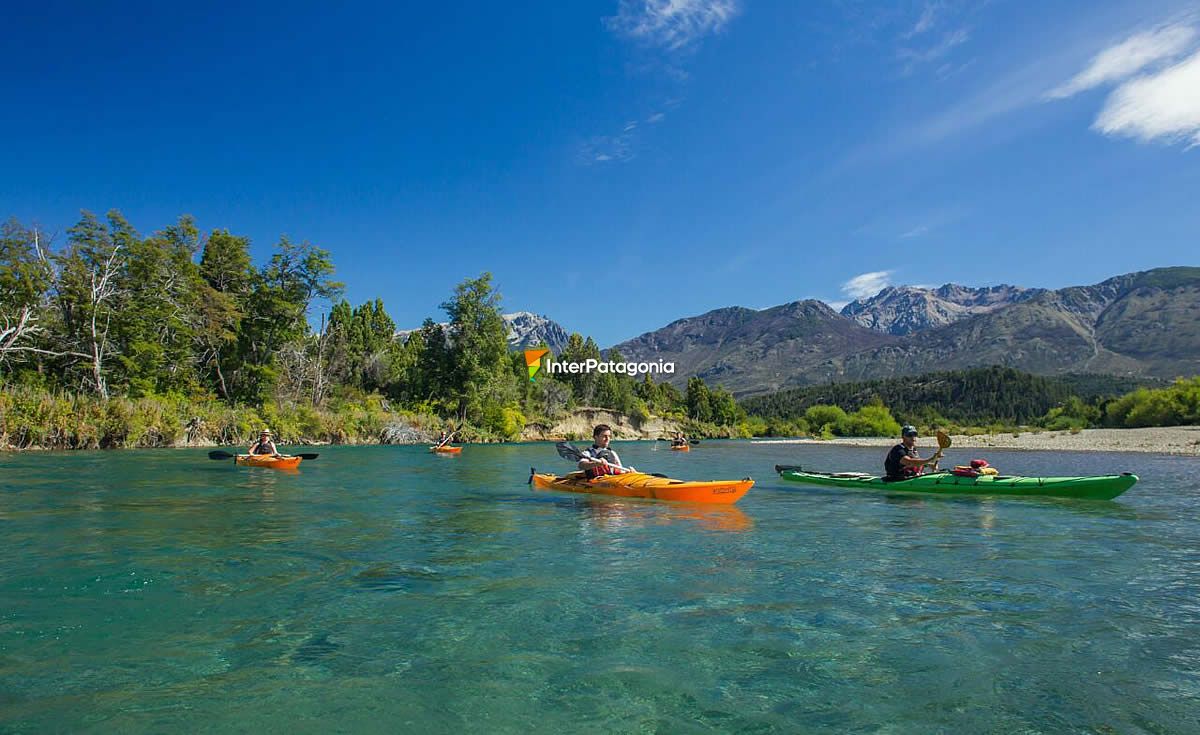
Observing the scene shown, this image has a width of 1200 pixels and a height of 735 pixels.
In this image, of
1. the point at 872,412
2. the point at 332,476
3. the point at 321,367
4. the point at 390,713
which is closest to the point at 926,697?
→ the point at 390,713

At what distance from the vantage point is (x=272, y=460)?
22.1 meters

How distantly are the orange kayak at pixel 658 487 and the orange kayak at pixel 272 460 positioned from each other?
444 inches

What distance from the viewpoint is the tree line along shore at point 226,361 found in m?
34.3

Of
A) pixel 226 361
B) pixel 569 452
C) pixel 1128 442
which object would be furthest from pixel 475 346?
pixel 1128 442

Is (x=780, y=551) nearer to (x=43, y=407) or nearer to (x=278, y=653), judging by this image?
(x=278, y=653)

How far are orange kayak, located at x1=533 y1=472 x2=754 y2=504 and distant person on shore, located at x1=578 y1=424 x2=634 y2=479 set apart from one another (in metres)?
0.18

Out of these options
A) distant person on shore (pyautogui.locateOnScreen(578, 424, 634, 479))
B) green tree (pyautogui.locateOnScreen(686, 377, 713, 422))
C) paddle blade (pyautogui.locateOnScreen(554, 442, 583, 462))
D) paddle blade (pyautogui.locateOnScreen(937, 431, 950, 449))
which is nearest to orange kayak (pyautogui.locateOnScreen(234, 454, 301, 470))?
paddle blade (pyautogui.locateOnScreen(554, 442, 583, 462))

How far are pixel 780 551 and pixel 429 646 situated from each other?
5.81 meters

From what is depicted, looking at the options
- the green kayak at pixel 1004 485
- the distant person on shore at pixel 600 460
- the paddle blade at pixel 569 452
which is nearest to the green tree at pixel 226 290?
the paddle blade at pixel 569 452

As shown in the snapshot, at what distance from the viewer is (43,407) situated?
28625 mm

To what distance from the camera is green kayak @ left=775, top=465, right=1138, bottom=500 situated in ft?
48.1

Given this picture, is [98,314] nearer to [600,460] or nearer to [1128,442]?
[600,460]

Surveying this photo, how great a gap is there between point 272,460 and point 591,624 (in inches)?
781

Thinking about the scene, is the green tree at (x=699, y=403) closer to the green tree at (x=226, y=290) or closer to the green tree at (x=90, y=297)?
the green tree at (x=226, y=290)
